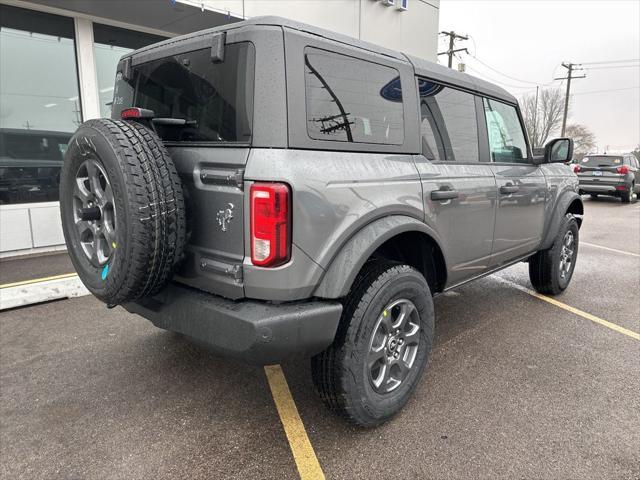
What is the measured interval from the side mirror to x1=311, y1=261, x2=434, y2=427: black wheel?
218 cm

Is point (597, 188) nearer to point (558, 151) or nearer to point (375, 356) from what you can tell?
point (558, 151)

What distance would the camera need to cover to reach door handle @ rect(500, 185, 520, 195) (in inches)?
131

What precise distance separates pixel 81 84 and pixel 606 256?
8.70 meters

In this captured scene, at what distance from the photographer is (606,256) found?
679 cm

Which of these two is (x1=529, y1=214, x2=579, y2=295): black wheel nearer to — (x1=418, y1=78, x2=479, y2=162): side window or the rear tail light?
(x1=418, y1=78, x2=479, y2=162): side window

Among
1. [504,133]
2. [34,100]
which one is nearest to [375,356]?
[504,133]

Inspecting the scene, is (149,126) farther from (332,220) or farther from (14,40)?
(14,40)

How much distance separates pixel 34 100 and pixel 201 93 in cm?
575

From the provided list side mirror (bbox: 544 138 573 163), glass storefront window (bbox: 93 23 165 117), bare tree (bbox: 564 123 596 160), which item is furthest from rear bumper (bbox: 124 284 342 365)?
bare tree (bbox: 564 123 596 160)

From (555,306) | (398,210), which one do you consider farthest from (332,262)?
(555,306)

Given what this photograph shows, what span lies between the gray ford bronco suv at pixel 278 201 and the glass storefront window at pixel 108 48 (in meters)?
5.01

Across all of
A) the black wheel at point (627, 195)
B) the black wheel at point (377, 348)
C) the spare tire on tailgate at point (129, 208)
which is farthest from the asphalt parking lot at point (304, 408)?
the black wheel at point (627, 195)

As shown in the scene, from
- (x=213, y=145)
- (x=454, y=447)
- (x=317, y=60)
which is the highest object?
(x=317, y=60)

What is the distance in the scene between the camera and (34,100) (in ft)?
21.1
